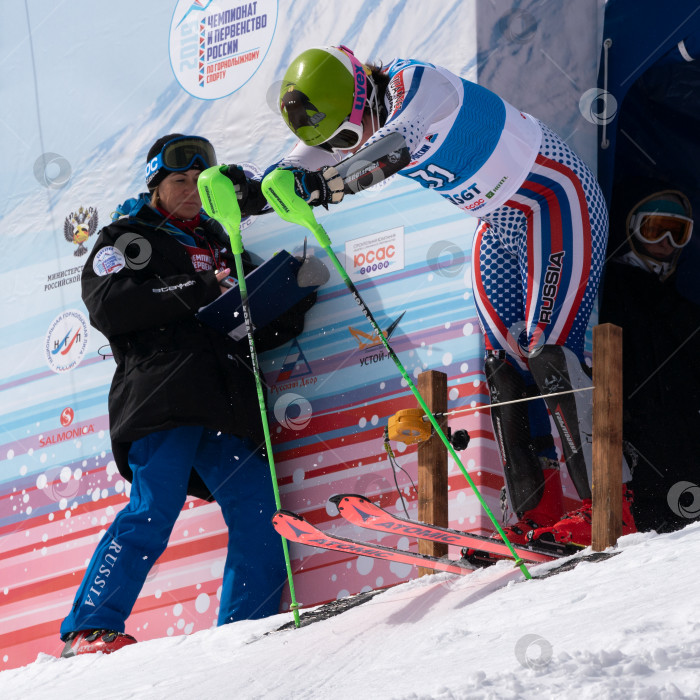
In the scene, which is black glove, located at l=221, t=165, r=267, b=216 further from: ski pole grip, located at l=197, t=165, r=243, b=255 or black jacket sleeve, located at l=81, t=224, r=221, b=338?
black jacket sleeve, located at l=81, t=224, r=221, b=338

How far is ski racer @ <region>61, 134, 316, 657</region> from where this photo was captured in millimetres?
4441

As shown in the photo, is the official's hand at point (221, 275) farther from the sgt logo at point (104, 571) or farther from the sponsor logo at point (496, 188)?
the sponsor logo at point (496, 188)

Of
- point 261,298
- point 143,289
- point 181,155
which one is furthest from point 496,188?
point 181,155

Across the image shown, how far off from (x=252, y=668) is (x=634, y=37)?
365 centimetres

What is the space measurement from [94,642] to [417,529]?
4.42ft

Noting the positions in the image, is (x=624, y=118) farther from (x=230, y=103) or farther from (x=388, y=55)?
(x=230, y=103)

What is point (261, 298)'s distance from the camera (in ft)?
15.6

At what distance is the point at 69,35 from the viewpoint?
21.7ft

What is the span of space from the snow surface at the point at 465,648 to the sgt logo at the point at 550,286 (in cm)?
86

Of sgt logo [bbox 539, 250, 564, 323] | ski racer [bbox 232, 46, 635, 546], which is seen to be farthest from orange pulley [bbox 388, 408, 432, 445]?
sgt logo [bbox 539, 250, 564, 323]

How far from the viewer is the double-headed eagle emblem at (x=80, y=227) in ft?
20.1

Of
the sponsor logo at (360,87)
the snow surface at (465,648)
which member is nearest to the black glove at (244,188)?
the sponsor logo at (360,87)

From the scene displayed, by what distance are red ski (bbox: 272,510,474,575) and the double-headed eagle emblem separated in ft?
9.89

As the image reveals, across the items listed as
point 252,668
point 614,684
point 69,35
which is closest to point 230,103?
point 69,35
